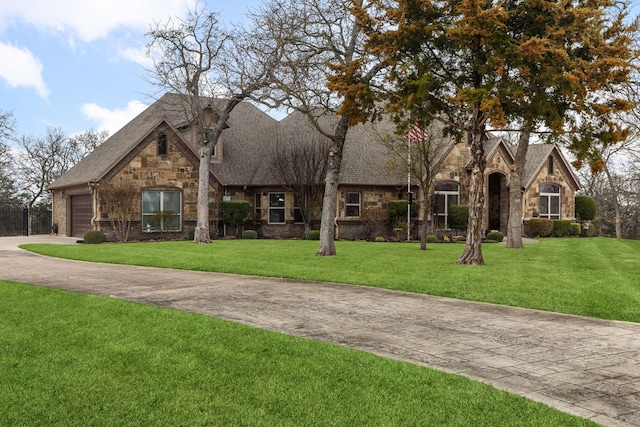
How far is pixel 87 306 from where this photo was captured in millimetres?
8891

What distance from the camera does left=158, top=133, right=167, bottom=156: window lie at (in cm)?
2971

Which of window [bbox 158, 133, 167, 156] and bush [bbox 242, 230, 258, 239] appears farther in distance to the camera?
bush [bbox 242, 230, 258, 239]

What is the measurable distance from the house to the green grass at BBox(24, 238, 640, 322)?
7.68m

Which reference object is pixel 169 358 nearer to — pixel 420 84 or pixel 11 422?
pixel 11 422

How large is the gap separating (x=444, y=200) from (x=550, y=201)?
831 cm

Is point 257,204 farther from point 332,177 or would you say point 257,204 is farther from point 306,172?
point 332,177

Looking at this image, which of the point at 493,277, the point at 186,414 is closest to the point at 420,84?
the point at 493,277

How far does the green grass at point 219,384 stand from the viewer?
4410mm

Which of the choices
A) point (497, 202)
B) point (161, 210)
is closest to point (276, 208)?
point (161, 210)

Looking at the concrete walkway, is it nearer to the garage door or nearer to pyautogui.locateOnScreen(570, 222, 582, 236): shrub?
the garage door

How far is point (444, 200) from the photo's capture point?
109ft

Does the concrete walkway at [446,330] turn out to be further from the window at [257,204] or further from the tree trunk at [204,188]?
the window at [257,204]

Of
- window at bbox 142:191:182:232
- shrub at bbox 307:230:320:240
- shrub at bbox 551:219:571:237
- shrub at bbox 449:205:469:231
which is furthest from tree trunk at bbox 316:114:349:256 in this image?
shrub at bbox 551:219:571:237

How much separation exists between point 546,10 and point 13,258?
1722 cm
